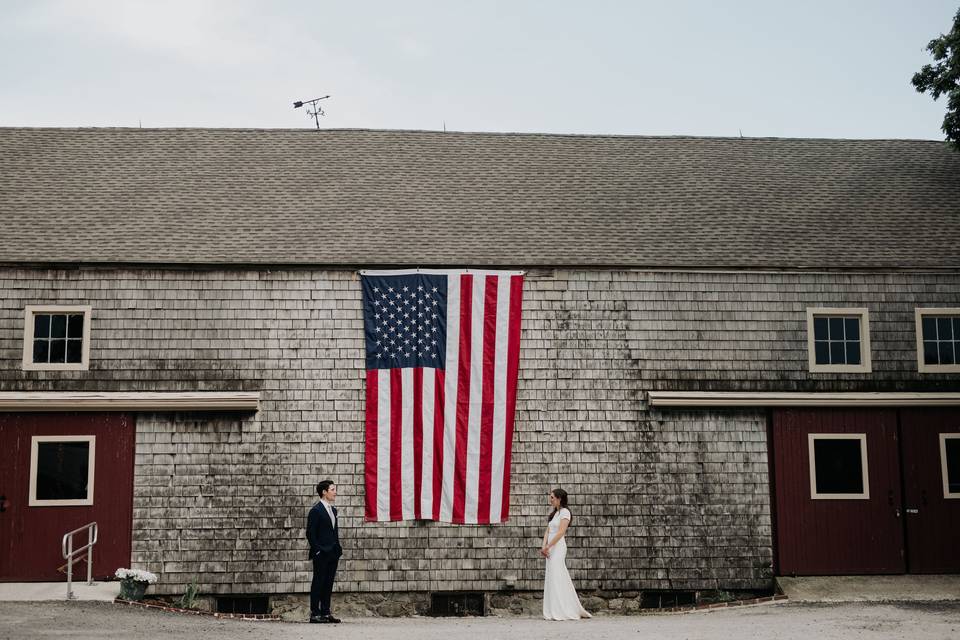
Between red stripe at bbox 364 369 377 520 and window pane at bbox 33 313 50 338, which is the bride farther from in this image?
window pane at bbox 33 313 50 338

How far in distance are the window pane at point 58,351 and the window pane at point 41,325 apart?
0.18 metres

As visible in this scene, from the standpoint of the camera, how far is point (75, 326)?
54.6ft

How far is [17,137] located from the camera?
68.5 feet

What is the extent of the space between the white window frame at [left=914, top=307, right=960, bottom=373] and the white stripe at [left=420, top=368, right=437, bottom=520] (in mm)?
7524

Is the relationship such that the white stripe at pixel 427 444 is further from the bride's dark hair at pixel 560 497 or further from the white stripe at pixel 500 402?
the bride's dark hair at pixel 560 497

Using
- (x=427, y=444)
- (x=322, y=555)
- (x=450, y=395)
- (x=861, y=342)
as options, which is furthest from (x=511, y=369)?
(x=861, y=342)

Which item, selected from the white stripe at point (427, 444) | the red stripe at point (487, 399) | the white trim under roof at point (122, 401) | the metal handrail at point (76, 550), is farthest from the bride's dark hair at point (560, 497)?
the metal handrail at point (76, 550)

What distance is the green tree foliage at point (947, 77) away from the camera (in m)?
21.8

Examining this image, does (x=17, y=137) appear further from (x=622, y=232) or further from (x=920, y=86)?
(x=920, y=86)

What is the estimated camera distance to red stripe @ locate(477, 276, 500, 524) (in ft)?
54.0

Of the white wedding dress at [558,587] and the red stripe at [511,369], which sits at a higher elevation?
the red stripe at [511,369]

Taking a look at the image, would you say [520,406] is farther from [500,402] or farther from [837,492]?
[837,492]

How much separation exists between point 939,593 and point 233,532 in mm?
10310

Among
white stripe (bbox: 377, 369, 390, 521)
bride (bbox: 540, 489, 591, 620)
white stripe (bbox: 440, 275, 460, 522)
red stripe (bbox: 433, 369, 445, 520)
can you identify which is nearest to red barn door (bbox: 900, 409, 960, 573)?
bride (bbox: 540, 489, 591, 620)
